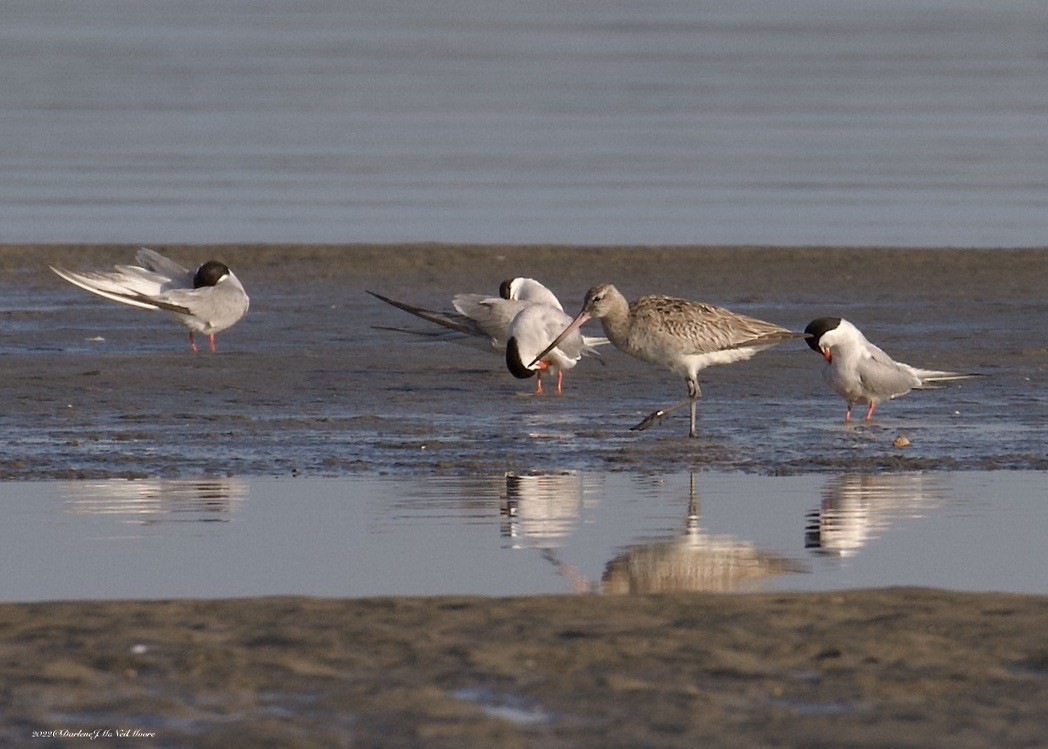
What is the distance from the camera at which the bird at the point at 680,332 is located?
40.5 ft

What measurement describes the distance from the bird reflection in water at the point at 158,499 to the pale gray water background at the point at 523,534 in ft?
0.04

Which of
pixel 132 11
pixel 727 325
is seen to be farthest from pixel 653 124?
pixel 132 11

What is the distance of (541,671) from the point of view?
21.1ft

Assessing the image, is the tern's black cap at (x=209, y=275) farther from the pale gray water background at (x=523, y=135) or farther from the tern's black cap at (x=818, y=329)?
the pale gray water background at (x=523, y=135)

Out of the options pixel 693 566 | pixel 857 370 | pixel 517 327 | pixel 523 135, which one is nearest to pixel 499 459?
pixel 857 370

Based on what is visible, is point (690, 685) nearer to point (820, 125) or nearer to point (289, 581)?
point (289, 581)

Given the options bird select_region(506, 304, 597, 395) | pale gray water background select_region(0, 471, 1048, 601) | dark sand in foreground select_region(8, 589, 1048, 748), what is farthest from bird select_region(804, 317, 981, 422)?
dark sand in foreground select_region(8, 589, 1048, 748)

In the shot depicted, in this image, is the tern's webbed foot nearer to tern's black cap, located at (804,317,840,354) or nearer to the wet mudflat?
the wet mudflat

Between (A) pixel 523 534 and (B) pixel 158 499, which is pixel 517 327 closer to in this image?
(B) pixel 158 499

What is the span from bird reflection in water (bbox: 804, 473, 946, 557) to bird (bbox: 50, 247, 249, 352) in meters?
6.03

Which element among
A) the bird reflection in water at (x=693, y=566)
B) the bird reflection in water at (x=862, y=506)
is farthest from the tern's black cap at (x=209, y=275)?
the bird reflection in water at (x=693, y=566)

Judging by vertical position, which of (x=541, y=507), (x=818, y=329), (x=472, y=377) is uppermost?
(x=818, y=329)

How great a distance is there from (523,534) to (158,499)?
1.80 m

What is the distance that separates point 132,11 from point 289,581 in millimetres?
57871
